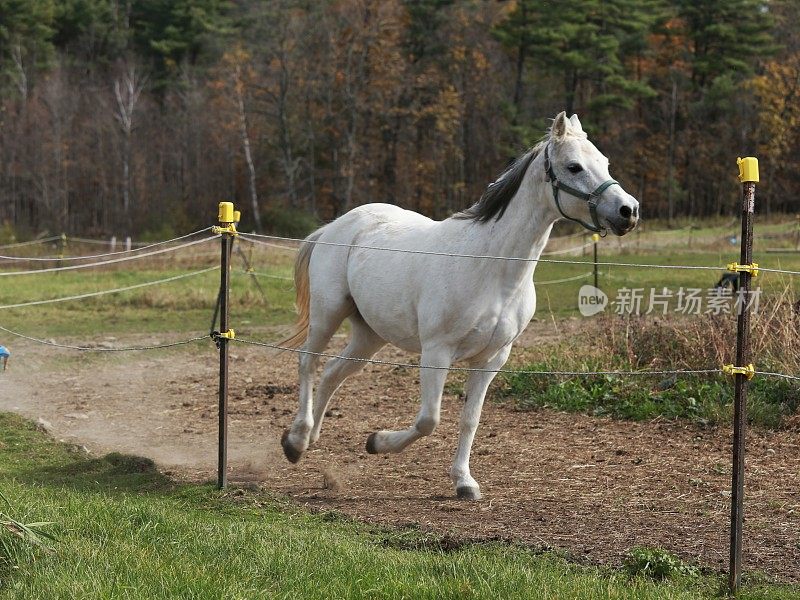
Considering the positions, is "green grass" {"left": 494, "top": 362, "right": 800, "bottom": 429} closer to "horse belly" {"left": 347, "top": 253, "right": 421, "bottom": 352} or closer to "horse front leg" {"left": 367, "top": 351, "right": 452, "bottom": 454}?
"horse belly" {"left": 347, "top": 253, "right": 421, "bottom": 352}

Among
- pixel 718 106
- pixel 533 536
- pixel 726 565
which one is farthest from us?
pixel 718 106

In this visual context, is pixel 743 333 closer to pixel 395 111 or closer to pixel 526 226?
pixel 526 226

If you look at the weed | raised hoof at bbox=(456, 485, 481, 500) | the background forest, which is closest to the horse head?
the weed

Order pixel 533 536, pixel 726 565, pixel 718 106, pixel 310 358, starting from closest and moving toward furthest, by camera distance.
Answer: pixel 726 565, pixel 533 536, pixel 310 358, pixel 718 106

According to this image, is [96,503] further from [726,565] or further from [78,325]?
[78,325]

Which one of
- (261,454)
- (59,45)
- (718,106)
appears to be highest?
(59,45)

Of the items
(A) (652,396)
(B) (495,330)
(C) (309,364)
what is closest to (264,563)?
(B) (495,330)

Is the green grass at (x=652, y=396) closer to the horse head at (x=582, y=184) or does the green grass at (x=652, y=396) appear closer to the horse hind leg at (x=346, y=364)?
the horse hind leg at (x=346, y=364)

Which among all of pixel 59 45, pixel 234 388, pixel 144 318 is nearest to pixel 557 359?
pixel 234 388

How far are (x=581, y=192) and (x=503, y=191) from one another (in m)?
0.75

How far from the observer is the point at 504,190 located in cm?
629

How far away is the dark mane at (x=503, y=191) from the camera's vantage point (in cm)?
617

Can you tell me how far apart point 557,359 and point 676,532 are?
4.82 metres

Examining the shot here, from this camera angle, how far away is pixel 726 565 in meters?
4.75
